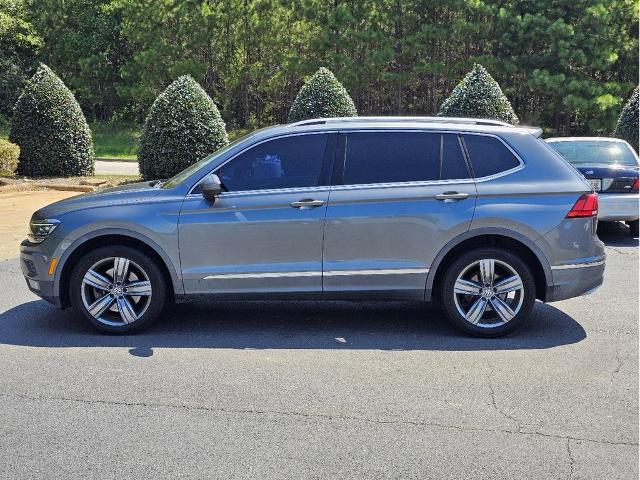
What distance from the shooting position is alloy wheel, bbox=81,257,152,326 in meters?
6.50

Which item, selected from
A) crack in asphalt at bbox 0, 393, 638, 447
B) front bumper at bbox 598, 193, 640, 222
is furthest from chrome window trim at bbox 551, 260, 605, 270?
front bumper at bbox 598, 193, 640, 222

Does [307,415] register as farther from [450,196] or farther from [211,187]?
[450,196]

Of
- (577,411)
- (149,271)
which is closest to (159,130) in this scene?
(149,271)

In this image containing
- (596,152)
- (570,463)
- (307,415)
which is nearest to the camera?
(570,463)

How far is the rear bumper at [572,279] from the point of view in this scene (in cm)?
646

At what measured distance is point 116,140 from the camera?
1385 inches

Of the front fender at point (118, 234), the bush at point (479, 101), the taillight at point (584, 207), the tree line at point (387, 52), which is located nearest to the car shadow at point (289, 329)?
the front fender at point (118, 234)

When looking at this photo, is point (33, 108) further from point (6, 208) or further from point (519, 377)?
point (519, 377)

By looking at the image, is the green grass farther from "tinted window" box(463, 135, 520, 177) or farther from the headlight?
"tinted window" box(463, 135, 520, 177)

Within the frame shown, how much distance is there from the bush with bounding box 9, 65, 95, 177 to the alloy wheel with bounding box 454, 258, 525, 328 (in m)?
13.7

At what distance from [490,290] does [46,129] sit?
45.9ft

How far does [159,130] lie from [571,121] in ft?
73.0

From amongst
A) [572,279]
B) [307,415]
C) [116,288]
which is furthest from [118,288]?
[572,279]

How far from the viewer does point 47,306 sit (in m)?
7.57
